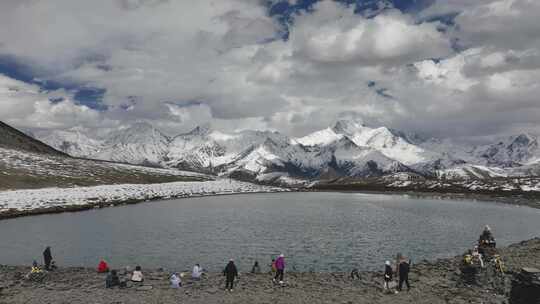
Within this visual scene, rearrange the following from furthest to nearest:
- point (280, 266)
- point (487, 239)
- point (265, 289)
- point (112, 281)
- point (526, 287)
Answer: point (487, 239) < point (280, 266) < point (112, 281) < point (265, 289) < point (526, 287)

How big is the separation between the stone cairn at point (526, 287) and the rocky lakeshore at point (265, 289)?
468 cm

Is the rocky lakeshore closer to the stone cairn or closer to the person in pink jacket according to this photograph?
the person in pink jacket

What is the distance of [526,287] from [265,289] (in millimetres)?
20283

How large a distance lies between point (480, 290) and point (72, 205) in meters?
117

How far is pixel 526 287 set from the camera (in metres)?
24.5

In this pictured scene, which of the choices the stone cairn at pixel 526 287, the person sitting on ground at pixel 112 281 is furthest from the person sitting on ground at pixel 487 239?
the person sitting on ground at pixel 112 281

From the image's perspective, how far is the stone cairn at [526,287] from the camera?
2408 cm

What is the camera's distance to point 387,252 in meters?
56.8

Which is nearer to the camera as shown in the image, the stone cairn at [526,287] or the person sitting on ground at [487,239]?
the stone cairn at [526,287]

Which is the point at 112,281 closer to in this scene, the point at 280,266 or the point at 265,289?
the point at 265,289

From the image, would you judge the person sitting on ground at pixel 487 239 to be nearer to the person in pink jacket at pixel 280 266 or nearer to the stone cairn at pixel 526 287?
the stone cairn at pixel 526 287

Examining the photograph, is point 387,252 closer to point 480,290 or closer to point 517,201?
point 480,290

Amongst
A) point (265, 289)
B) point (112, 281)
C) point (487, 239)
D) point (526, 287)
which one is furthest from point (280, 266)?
point (487, 239)

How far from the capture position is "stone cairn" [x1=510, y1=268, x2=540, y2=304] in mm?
24078
